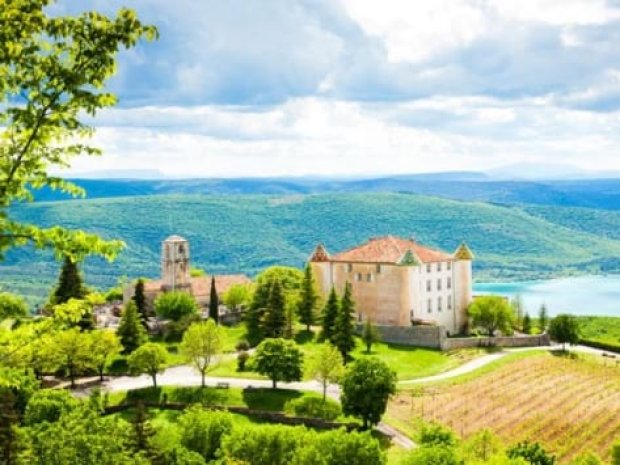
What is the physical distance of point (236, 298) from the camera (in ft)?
248

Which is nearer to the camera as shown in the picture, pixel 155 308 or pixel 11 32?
pixel 11 32

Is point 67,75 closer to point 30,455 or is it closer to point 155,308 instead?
point 30,455

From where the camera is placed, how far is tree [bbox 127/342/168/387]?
177 ft

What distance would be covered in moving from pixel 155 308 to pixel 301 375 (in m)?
20.9

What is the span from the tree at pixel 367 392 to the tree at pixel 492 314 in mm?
24772

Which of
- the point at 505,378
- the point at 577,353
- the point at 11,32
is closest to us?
the point at 11,32

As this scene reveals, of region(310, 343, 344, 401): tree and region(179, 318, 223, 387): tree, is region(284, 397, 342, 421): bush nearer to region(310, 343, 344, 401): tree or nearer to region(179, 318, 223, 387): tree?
region(310, 343, 344, 401): tree

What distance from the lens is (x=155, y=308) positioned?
70750 millimetres

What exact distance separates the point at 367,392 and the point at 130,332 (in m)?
20.4

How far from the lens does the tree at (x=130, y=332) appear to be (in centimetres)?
5978

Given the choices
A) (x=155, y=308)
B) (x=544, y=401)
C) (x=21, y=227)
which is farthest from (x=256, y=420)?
(x=21, y=227)

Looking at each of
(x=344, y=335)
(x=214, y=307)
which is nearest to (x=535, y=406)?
(x=344, y=335)

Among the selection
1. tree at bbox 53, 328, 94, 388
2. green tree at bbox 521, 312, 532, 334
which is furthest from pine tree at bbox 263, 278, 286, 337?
green tree at bbox 521, 312, 532, 334

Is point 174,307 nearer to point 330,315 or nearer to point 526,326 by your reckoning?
point 330,315
